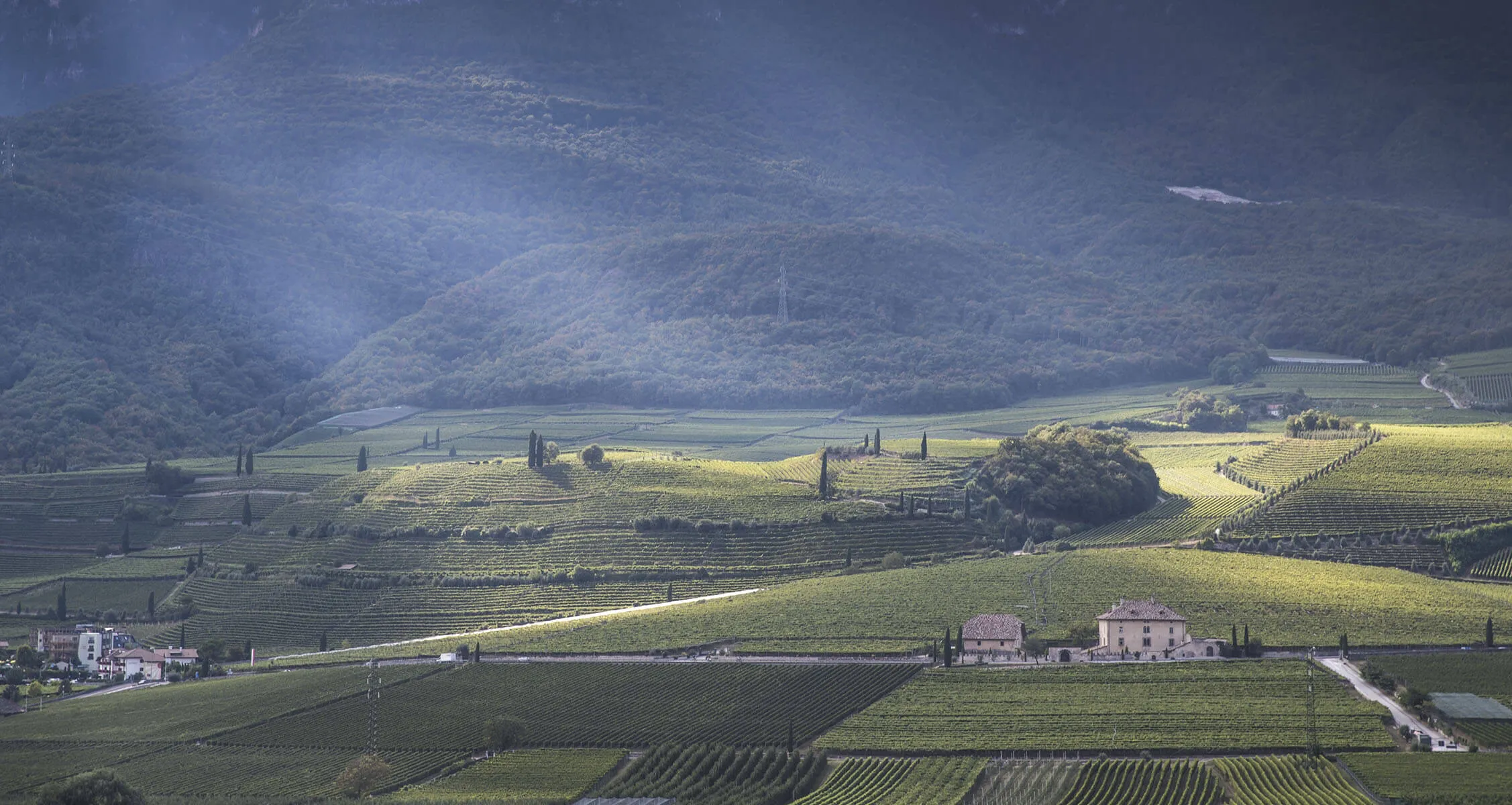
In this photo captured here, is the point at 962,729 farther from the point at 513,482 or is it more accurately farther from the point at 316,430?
the point at 316,430

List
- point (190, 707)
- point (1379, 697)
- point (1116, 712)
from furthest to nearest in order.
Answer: point (190, 707) → point (1379, 697) → point (1116, 712)

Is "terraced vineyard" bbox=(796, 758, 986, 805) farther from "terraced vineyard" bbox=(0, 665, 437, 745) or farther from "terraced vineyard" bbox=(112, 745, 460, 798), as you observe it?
"terraced vineyard" bbox=(0, 665, 437, 745)

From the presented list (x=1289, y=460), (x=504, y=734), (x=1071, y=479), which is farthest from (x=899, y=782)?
(x=1289, y=460)

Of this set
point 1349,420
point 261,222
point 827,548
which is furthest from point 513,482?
point 261,222

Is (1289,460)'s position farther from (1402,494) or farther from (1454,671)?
(1454,671)

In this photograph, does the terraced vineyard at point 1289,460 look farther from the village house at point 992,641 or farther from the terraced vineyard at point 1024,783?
the terraced vineyard at point 1024,783
